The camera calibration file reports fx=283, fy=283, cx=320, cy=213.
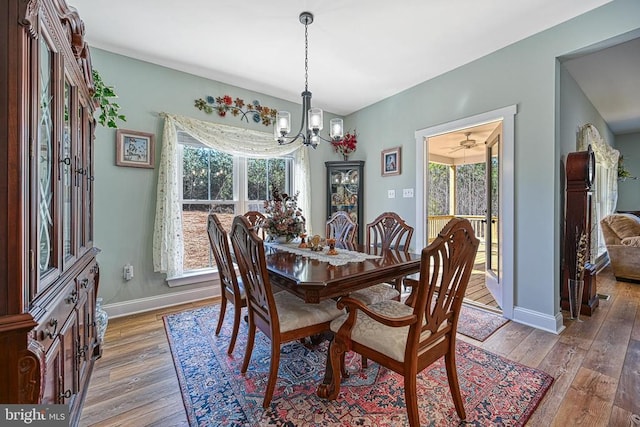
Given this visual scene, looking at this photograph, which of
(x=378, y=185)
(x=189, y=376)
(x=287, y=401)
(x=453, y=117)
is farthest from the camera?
(x=378, y=185)

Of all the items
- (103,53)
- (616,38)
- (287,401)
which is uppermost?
(103,53)

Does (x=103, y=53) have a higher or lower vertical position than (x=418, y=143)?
higher

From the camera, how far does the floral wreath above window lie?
11.3 ft

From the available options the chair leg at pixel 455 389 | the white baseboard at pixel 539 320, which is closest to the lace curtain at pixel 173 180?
the chair leg at pixel 455 389

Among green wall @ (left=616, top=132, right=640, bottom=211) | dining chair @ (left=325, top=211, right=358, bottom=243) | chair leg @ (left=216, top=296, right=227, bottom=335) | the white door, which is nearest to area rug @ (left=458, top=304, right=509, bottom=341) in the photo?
the white door

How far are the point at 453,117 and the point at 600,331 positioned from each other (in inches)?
97.0

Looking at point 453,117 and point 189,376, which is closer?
point 189,376

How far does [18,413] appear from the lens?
2.75ft

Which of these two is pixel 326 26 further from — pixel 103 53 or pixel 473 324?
pixel 473 324

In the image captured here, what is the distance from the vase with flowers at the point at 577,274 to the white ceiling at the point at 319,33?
2007 mm

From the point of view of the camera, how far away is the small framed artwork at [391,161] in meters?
3.91

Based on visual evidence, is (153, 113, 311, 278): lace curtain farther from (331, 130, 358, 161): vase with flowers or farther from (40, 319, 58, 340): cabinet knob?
(40, 319, 58, 340): cabinet knob

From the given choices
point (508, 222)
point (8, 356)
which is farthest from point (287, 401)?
point (508, 222)

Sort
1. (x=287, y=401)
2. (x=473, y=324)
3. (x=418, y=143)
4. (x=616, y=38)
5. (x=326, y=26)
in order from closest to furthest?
(x=287, y=401) → (x=616, y=38) → (x=326, y=26) → (x=473, y=324) → (x=418, y=143)
